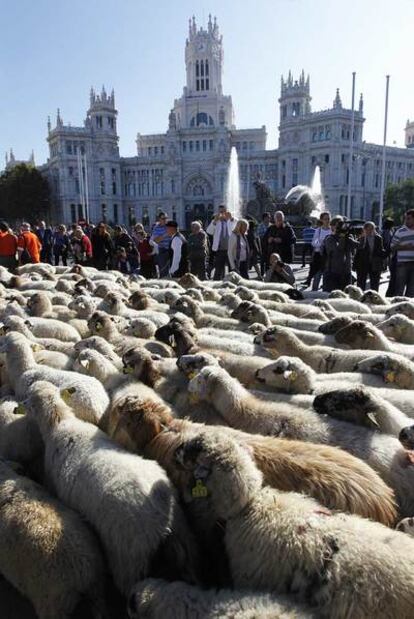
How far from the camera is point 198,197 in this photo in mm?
108188

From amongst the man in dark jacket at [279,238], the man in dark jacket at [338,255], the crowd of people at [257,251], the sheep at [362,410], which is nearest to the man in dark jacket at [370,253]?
the crowd of people at [257,251]

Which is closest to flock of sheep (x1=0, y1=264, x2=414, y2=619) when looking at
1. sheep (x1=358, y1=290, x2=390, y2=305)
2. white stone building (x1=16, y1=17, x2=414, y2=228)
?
sheep (x1=358, y1=290, x2=390, y2=305)

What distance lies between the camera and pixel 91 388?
430 cm

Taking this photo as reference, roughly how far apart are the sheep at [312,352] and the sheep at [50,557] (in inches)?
120

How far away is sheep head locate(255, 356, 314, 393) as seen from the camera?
4.27 meters

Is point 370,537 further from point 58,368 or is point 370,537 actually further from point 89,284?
point 89,284

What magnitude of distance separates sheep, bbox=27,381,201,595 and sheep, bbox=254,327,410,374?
2465mm

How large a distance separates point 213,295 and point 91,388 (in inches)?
190

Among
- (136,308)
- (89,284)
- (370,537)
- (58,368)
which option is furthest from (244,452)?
(89,284)

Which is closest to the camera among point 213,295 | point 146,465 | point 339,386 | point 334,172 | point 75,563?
point 75,563

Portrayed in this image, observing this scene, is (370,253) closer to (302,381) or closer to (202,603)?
(302,381)

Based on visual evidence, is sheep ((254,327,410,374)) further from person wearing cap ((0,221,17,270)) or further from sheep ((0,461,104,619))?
person wearing cap ((0,221,17,270))

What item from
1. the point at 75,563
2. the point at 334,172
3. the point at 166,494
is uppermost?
the point at 334,172

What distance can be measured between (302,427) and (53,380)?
2342mm
